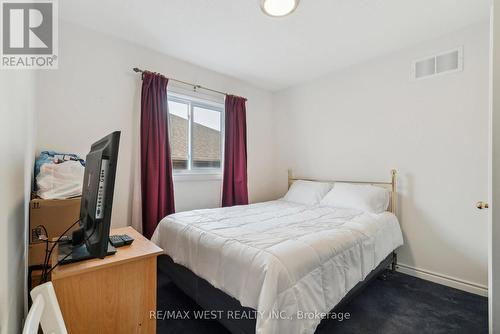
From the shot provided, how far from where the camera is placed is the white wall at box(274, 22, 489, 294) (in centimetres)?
210

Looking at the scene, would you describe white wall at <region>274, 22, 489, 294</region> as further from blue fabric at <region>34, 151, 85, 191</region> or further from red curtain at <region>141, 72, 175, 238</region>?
blue fabric at <region>34, 151, 85, 191</region>

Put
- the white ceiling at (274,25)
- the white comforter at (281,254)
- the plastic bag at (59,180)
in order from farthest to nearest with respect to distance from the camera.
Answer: the white ceiling at (274,25) → the plastic bag at (59,180) → the white comforter at (281,254)

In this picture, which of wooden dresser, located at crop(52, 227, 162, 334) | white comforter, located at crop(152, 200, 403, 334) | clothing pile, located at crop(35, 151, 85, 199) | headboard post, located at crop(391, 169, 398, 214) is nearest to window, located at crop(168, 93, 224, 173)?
white comforter, located at crop(152, 200, 403, 334)

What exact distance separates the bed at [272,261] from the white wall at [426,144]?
495mm

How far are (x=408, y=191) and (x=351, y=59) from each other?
1.71m

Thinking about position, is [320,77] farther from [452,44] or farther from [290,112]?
[452,44]

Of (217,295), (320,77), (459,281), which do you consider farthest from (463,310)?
(320,77)

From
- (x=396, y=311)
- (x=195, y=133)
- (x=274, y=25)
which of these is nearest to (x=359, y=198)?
(x=396, y=311)

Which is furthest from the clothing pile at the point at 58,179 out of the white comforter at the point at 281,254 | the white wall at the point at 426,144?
the white wall at the point at 426,144

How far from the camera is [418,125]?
242 centimetres

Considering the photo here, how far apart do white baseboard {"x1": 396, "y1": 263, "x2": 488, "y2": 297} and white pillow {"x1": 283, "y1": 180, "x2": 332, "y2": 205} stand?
114 centimetres

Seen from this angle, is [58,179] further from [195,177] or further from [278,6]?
[278,6]

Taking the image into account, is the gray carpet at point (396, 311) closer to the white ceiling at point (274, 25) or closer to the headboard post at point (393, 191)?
the headboard post at point (393, 191)

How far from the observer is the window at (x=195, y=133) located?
291 centimetres
